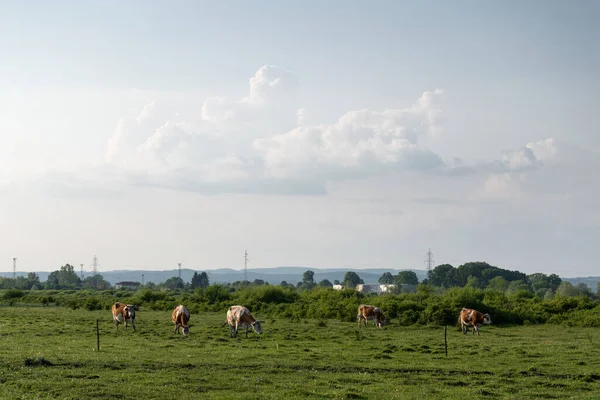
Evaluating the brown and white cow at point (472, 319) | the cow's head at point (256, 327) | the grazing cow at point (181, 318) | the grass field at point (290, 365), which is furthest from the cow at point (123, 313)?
the brown and white cow at point (472, 319)

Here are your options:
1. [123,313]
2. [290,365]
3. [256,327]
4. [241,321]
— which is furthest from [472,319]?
[123,313]

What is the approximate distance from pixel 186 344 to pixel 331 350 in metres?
7.22

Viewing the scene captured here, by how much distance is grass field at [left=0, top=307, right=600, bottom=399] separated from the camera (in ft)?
69.8

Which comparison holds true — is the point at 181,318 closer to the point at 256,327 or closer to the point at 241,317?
the point at 241,317

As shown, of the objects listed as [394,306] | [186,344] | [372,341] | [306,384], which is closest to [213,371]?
[306,384]

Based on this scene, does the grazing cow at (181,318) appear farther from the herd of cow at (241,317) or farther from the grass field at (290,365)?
the grass field at (290,365)

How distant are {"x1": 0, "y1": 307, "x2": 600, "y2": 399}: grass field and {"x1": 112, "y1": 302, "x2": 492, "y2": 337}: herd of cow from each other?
3.15ft

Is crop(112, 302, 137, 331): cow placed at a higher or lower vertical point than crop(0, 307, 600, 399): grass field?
higher

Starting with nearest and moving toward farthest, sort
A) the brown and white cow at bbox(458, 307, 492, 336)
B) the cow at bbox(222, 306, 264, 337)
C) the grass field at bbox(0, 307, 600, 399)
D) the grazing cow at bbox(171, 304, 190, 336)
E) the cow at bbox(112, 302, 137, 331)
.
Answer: the grass field at bbox(0, 307, 600, 399) → the cow at bbox(222, 306, 264, 337) → the grazing cow at bbox(171, 304, 190, 336) → the cow at bbox(112, 302, 137, 331) → the brown and white cow at bbox(458, 307, 492, 336)

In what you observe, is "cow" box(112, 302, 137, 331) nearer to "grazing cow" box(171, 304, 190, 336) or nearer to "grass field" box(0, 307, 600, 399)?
"grass field" box(0, 307, 600, 399)

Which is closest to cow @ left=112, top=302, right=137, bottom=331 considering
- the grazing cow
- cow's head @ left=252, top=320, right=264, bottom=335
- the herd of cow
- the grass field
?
the herd of cow

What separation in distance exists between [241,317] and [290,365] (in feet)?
42.3

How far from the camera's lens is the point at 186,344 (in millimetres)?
34031

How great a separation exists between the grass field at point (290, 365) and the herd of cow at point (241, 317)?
3.15 ft
